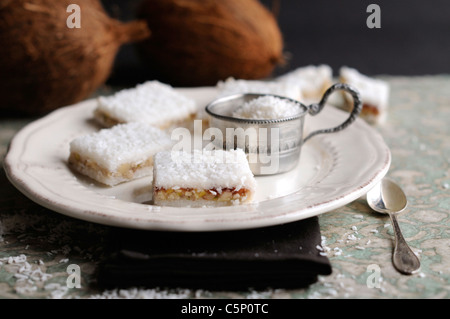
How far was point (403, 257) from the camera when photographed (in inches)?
56.4

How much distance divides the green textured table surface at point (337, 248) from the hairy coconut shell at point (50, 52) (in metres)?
0.61

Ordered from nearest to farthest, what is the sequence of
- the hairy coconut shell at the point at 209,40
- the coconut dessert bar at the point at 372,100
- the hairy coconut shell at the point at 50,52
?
1. the hairy coconut shell at the point at 50,52
2. the coconut dessert bar at the point at 372,100
3. the hairy coconut shell at the point at 209,40

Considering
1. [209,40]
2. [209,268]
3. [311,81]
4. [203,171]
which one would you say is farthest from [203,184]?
[209,40]

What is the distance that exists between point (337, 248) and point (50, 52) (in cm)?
159

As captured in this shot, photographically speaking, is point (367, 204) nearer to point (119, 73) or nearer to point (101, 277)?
point (101, 277)

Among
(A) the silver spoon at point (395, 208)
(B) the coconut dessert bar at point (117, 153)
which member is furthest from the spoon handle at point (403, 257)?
(B) the coconut dessert bar at point (117, 153)

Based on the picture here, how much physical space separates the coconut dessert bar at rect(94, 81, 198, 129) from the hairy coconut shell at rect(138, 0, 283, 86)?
59 centimetres

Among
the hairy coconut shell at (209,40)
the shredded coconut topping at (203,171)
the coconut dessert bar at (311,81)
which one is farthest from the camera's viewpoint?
the hairy coconut shell at (209,40)

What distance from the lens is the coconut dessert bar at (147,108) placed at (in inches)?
84.8

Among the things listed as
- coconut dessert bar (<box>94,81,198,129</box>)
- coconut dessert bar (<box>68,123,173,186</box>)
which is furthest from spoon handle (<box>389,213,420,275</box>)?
coconut dessert bar (<box>94,81,198,129</box>)

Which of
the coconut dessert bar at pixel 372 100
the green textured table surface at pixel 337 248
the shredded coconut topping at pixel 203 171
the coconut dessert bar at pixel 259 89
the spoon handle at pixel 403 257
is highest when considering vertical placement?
the coconut dessert bar at pixel 259 89

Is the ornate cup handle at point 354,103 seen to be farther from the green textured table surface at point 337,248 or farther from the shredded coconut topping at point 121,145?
the shredded coconut topping at point 121,145

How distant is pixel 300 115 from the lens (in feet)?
6.10

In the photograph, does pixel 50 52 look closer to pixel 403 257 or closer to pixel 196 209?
pixel 196 209
